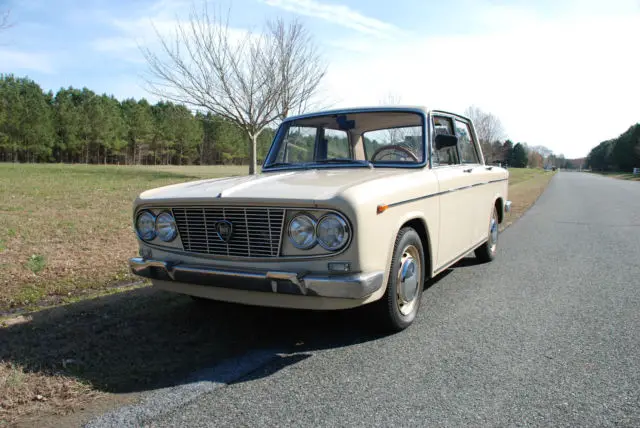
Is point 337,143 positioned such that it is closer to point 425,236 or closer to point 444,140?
point 444,140

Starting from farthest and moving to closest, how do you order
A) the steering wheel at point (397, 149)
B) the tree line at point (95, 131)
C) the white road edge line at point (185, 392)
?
1. the tree line at point (95, 131)
2. the steering wheel at point (397, 149)
3. the white road edge line at point (185, 392)

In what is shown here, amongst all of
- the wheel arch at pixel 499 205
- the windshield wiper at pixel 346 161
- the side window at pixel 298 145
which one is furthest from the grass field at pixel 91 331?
the wheel arch at pixel 499 205

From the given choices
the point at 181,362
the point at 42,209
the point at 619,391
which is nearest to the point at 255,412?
the point at 181,362

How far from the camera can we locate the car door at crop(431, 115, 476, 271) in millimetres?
4199

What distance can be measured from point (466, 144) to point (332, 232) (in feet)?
10.4

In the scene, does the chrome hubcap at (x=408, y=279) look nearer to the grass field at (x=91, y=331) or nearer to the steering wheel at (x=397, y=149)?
the grass field at (x=91, y=331)

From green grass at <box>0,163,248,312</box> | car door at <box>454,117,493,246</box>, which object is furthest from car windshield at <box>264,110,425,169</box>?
green grass at <box>0,163,248,312</box>

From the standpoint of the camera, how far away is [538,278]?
5.28m

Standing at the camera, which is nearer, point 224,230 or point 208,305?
point 224,230

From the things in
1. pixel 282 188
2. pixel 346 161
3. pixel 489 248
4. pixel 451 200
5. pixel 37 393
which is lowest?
pixel 37 393

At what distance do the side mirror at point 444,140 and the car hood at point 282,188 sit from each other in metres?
0.56

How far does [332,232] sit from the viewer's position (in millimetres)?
2982

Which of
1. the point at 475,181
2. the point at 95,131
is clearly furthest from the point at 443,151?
the point at 95,131

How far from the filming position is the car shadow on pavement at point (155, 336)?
9.62 feet
